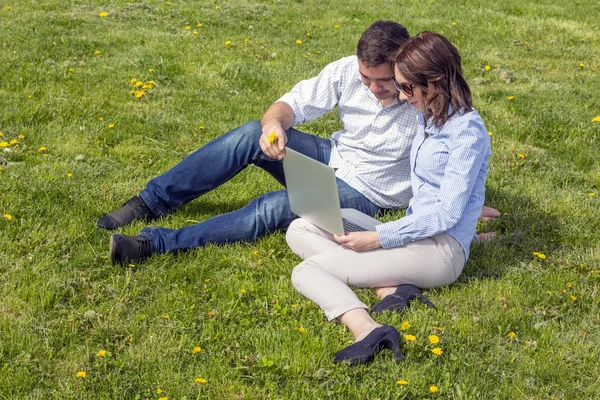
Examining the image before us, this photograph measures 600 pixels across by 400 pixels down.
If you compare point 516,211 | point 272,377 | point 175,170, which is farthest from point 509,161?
point 272,377

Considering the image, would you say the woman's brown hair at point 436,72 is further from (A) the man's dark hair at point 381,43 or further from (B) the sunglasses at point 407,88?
(A) the man's dark hair at point 381,43

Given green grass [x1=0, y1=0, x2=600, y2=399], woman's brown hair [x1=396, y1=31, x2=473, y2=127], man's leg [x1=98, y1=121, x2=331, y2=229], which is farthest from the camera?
man's leg [x1=98, y1=121, x2=331, y2=229]

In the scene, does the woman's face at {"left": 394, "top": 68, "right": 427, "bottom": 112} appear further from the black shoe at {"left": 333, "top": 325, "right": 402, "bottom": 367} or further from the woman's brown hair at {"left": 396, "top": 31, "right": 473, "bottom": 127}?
the black shoe at {"left": 333, "top": 325, "right": 402, "bottom": 367}

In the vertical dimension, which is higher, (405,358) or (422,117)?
(422,117)

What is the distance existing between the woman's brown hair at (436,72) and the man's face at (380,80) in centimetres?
36

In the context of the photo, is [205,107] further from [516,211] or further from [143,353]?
[143,353]

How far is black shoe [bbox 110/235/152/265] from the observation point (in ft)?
13.1

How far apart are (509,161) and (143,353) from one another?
3.40 m

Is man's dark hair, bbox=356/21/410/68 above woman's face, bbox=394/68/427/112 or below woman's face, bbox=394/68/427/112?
above

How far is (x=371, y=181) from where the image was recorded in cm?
444

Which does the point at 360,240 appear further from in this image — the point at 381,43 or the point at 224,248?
the point at 381,43

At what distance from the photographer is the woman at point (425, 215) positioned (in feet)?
11.8

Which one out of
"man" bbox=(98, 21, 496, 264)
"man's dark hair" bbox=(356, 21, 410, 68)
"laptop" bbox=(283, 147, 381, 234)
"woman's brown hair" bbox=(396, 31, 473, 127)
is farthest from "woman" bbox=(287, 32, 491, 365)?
"man" bbox=(98, 21, 496, 264)

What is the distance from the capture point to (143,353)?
3357 millimetres
